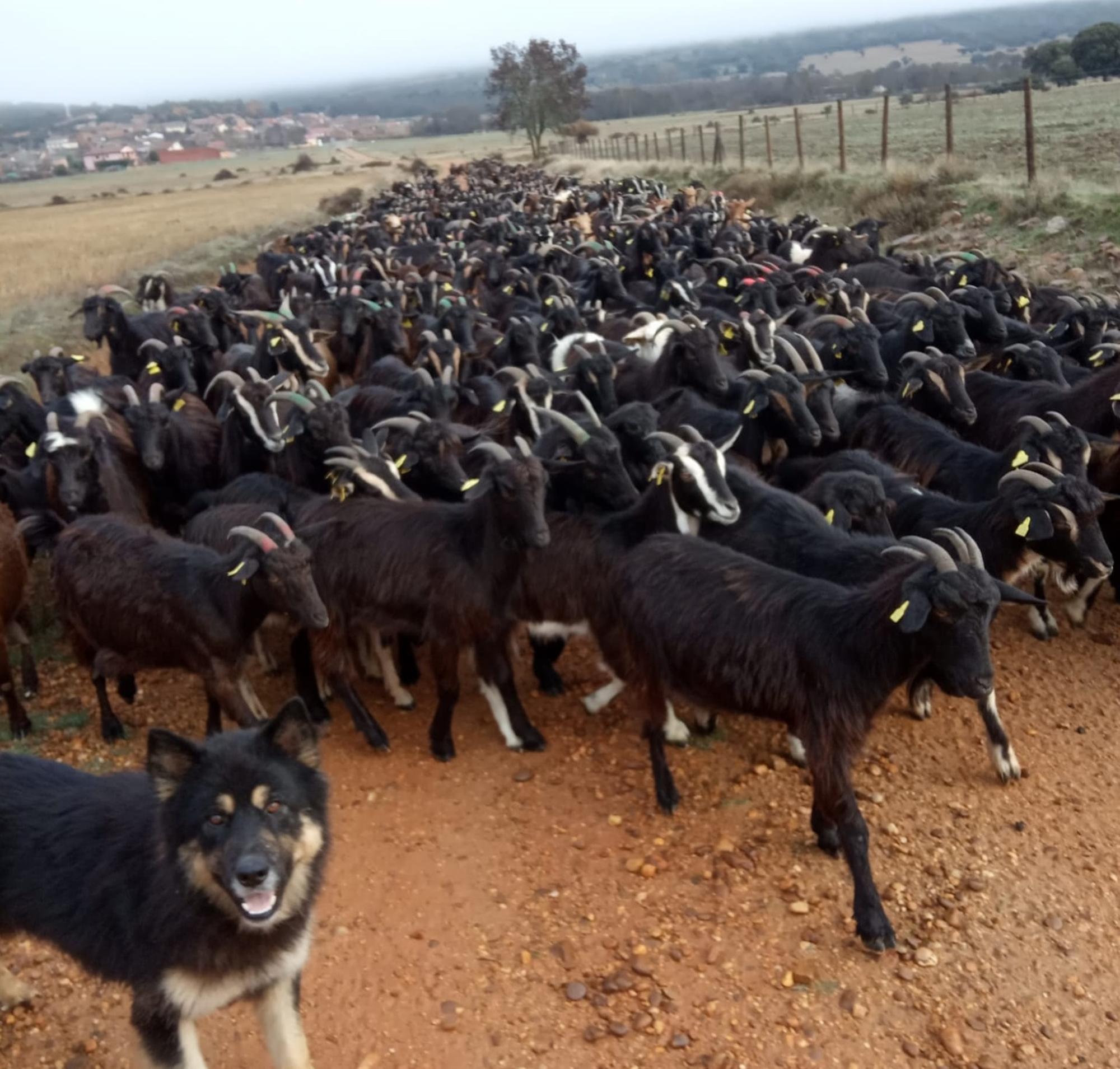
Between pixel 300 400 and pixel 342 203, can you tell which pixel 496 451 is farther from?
pixel 342 203

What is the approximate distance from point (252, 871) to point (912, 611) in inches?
109

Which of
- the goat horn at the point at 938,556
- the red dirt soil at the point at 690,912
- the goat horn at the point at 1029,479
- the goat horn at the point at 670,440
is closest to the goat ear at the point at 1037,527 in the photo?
the goat horn at the point at 1029,479

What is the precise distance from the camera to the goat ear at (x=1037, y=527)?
18.5ft

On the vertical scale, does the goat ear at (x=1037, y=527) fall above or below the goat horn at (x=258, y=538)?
below

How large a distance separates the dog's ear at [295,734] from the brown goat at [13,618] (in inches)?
136

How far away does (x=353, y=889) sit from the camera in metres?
A: 5.00

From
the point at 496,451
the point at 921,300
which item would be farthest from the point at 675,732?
the point at 921,300

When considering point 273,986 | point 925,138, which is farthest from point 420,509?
point 925,138

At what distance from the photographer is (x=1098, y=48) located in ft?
222

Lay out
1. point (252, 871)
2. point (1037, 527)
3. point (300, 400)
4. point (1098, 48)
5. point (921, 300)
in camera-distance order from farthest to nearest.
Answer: point (1098, 48) → point (921, 300) → point (300, 400) → point (1037, 527) → point (252, 871)

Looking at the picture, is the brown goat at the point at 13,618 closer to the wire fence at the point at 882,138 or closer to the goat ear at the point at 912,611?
the goat ear at the point at 912,611

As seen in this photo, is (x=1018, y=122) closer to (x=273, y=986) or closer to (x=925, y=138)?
(x=925, y=138)

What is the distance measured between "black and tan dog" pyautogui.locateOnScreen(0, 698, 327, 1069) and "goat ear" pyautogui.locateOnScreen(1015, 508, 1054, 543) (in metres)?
4.13

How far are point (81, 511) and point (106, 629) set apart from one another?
1838 mm
